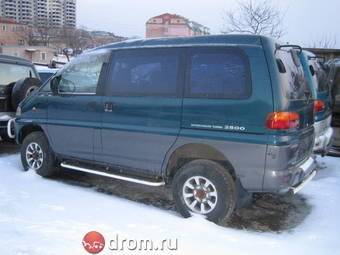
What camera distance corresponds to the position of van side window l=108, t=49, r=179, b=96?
202 inches

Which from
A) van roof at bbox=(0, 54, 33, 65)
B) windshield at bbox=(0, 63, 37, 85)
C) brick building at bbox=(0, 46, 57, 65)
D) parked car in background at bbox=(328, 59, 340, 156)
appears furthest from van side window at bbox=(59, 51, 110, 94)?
brick building at bbox=(0, 46, 57, 65)

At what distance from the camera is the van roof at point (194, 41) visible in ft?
15.4

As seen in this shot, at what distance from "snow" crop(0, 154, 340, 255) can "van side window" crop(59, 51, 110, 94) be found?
4.49 ft

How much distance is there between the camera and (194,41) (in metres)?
5.04

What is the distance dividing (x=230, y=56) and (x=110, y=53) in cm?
176

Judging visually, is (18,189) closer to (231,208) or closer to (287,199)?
(231,208)

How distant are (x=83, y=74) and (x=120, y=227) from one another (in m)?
2.29

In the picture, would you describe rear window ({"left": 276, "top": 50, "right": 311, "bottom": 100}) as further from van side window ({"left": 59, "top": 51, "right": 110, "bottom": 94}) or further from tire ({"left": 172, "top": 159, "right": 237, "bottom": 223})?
van side window ({"left": 59, "top": 51, "right": 110, "bottom": 94})

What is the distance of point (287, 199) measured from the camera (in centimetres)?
596

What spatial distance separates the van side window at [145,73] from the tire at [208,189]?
2.94ft

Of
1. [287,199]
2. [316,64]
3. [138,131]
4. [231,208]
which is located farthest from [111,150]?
[316,64]

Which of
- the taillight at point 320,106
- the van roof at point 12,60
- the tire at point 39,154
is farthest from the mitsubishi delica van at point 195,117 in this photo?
the van roof at point 12,60

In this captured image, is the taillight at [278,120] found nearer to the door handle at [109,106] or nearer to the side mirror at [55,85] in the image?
the door handle at [109,106]

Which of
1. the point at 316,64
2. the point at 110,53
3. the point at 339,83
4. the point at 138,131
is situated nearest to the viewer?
the point at 138,131
